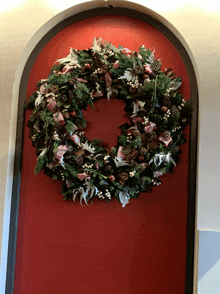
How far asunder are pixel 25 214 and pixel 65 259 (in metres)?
0.34

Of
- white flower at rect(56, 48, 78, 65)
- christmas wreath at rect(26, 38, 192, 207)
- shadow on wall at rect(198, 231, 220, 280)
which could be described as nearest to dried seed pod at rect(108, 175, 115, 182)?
christmas wreath at rect(26, 38, 192, 207)

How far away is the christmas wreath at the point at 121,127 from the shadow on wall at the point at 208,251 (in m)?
0.38

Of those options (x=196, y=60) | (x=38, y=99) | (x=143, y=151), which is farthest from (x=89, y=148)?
(x=196, y=60)

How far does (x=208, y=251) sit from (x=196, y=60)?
96 centimetres

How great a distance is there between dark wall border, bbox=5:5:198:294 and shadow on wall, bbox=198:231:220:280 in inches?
5.2

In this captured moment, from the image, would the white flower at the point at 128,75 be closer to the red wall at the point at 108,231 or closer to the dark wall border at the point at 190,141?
the red wall at the point at 108,231

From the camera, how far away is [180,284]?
5.69 feet

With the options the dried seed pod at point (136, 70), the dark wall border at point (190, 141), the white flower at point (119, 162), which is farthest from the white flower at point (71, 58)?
the white flower at point (119, 162)

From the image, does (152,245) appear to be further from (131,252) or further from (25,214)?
(25,214)

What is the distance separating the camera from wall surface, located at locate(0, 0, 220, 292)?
1.68 m

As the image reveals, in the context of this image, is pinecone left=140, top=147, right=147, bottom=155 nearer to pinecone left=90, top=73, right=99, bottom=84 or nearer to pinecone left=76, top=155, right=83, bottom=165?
pinecone left=76, top=155, right=83, bottom=165

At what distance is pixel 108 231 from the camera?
183 centimetres

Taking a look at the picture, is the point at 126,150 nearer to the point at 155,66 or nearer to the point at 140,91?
the point at 140,91

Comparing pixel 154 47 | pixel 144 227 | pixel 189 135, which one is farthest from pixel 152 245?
pixel 154 47
